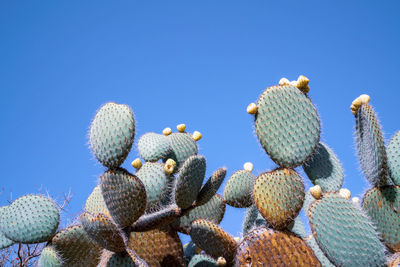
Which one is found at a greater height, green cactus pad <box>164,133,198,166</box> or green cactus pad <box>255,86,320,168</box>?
green cactus pad <box>164,133,198,166</box>

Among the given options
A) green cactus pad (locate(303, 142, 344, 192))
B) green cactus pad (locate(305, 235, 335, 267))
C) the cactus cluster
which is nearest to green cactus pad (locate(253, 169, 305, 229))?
the cactus cluster

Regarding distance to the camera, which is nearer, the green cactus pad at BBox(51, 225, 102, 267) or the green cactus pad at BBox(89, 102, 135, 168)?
the green cactus pad at BBox(89, 102, 135, 168)

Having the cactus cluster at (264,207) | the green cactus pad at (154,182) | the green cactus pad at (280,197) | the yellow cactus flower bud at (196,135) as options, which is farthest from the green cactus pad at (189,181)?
the yellow cactus flower bud at (196,135)

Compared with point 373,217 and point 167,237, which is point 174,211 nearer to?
point 167,237

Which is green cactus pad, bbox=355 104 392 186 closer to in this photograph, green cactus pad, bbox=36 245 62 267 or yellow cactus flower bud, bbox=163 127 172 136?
yellow cactus flower bud, bbox=163 127 172 136

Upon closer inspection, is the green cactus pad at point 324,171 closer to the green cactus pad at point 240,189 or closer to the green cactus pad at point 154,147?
the green cactus pad at point 240,189

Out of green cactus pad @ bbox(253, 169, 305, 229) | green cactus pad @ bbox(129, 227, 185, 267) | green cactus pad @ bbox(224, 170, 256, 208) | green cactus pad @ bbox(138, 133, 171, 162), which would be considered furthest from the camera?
green cactus pad @ bbox(138, 133, 171, 162)

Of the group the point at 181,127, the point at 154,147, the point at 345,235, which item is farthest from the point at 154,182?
the point at 345,235
